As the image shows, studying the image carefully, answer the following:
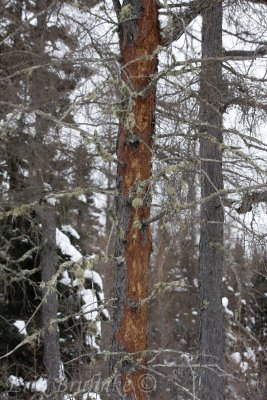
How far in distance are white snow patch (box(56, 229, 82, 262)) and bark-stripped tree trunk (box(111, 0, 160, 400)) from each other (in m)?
8.25

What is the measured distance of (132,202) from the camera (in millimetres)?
4516

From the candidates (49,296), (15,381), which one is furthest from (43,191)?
(15,381)

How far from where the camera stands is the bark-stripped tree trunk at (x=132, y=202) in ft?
15.2

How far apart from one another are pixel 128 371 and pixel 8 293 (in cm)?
807

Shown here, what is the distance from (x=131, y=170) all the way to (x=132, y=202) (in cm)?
49

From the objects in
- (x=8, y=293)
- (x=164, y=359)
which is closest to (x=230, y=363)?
(x=164, y=359)

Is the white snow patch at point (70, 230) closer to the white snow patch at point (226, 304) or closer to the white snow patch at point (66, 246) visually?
the white snow patch at point (66, 246)

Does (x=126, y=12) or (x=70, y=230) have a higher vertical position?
(x=126, y=12)

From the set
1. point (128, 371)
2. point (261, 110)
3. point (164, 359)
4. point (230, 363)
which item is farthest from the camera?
point (164, 359)

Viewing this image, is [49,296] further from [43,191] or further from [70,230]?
[70,230]

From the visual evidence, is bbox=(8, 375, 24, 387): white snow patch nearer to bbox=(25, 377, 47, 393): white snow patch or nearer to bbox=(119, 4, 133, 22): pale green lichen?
bbox=(25, 377, 47, 393): white snow patch

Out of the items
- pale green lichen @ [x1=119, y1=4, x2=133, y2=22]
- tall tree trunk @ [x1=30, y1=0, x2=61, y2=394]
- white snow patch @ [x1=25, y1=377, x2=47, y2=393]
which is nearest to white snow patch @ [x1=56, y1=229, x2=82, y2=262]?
tall tree trunk @ [x1=30, y1=0, x2=61, y2=394]

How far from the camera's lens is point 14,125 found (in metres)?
10.0

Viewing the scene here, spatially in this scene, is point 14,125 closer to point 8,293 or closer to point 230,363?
point 8,293
